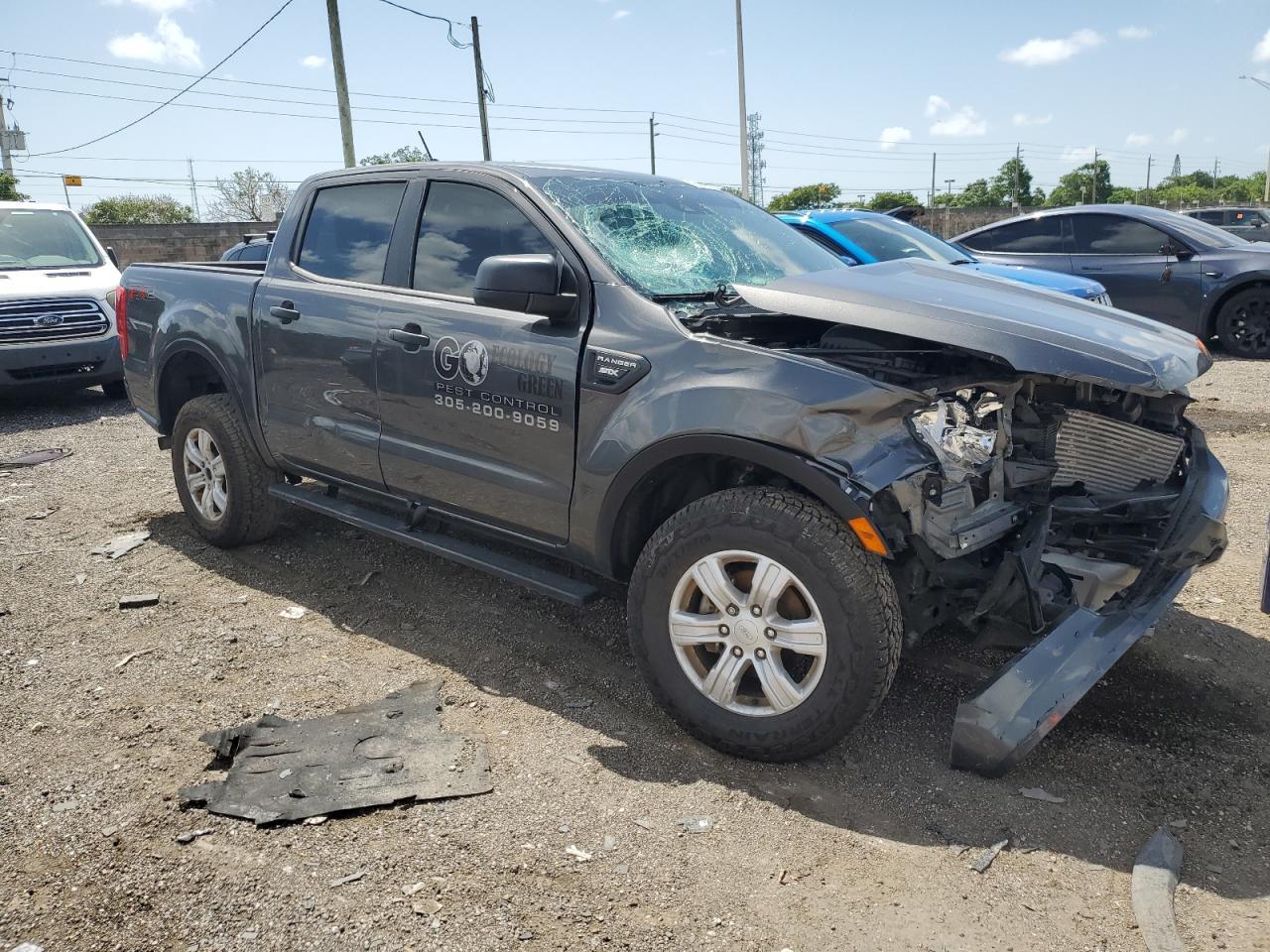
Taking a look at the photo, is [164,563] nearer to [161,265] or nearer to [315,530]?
[315,530]

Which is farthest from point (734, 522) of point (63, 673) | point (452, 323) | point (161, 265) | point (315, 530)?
point (161, 265)

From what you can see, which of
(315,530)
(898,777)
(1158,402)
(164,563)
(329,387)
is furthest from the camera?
(315,530)

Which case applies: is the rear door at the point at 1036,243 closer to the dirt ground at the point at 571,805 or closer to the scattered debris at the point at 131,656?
the dirt ground at the point at 571,805

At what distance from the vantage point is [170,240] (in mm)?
24922

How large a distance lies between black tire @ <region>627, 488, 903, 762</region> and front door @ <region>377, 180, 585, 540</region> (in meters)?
0.53

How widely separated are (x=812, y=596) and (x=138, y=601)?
3.24 meters

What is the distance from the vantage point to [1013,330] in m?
2.86

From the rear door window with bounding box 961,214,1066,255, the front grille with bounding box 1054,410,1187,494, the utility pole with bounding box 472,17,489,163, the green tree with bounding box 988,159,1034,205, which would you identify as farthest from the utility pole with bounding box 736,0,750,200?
the green tree with bounding box 988,159,1034,205

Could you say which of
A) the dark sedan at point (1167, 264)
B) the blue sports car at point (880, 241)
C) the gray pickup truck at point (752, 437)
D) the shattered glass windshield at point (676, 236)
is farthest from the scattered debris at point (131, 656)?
the dark sedan at point (1167, 264)

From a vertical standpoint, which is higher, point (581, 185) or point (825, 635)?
point (581, 185)

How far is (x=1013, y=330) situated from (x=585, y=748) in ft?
6.11

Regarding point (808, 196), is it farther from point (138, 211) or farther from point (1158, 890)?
point (1158, 890)

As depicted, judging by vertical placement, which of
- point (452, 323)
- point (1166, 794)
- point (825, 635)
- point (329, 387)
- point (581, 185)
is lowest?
point (1166, 794)

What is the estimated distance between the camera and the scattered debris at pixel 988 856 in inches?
102
